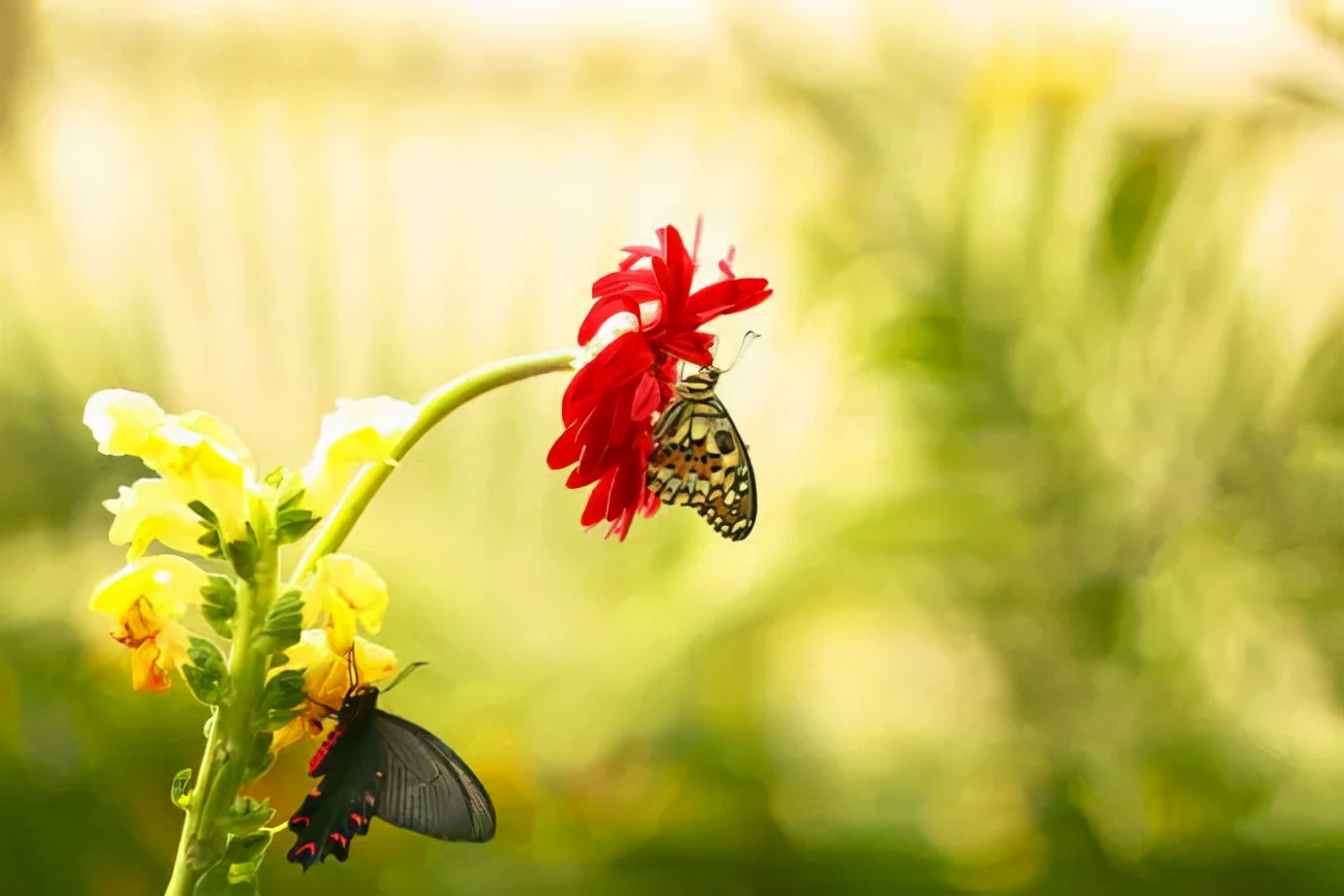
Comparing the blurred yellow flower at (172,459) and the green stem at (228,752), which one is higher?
the blurred yellow flower at (172,459)

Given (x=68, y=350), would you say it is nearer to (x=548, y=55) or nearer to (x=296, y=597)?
(x=548, y=55)

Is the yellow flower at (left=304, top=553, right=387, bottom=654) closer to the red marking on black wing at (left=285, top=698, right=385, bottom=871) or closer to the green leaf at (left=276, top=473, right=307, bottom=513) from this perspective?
the green leaf at (left=276, top=473, right=307, bottom=513)

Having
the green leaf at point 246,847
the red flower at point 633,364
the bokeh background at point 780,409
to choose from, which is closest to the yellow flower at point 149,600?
the green leaf at point 246,847

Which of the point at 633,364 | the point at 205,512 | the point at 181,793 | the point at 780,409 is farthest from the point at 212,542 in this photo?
the point at 780,409

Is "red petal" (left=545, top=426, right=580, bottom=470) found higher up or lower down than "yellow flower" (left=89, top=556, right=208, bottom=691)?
higher up

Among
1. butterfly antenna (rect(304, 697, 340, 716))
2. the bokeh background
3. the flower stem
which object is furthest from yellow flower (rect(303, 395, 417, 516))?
the bokeh background

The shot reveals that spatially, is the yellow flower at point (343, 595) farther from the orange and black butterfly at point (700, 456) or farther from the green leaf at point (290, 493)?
the orange and black butterfly at point (700, 456)

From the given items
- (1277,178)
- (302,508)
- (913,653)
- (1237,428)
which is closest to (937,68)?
(1277,178)

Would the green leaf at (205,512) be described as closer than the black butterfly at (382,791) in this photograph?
Yes
